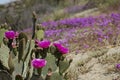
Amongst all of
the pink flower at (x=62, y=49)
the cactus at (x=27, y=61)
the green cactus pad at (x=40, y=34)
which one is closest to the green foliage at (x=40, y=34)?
the green cactus pad at (x=40, y=34)

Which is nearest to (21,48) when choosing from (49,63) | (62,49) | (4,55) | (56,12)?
(4,55)

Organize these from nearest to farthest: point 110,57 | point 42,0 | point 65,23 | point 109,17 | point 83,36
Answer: point 110,57 → point 83,36 → point 109,17 → point 65,23 → point 42,0

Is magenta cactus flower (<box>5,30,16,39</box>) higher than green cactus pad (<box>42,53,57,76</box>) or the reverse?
higher

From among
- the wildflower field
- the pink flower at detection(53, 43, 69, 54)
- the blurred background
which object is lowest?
the blurred background

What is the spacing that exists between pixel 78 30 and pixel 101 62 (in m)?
3.36

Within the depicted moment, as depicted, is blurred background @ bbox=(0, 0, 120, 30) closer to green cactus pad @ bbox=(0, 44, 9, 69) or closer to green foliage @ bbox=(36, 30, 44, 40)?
green foliage @ bbox=(36, 30, 44, 40)

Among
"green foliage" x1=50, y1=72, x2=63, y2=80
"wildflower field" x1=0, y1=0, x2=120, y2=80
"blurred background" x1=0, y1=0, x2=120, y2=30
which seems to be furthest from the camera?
"blurred background" x1=0, y1=0, x2=120, y2=30

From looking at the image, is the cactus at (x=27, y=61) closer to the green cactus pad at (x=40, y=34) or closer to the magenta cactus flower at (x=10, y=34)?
the magenta cactus flower at (x=10, y=34)

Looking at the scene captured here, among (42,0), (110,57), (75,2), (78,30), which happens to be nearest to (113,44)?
(110,57)

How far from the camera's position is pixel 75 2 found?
23.2 meters

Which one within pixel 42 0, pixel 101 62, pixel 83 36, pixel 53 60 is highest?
pixel 53 60

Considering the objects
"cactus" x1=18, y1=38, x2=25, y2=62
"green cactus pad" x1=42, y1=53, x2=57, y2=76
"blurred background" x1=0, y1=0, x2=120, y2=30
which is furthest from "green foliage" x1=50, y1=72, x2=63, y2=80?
"blurred background" x1=0, y1=0, x2=120, y2=30

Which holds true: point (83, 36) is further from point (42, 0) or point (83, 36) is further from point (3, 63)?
point (42, 0)

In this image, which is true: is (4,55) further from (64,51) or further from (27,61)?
(64,51)
